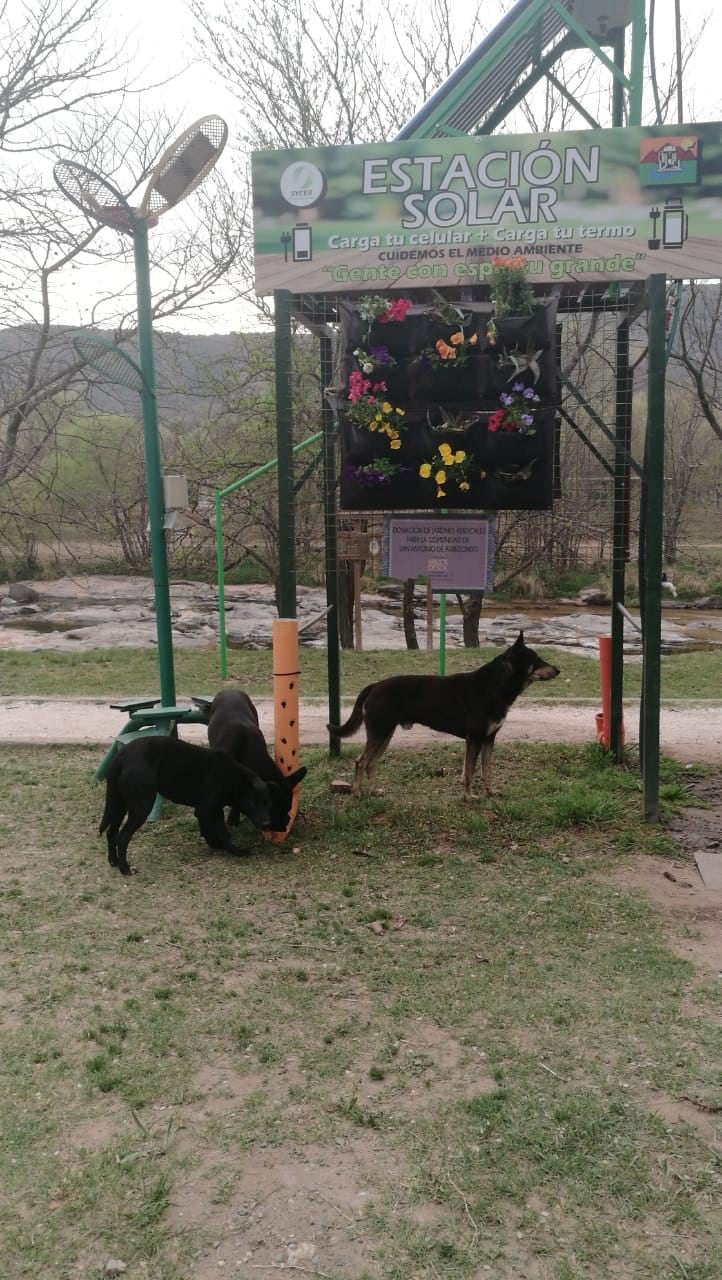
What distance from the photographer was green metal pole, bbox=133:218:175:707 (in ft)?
22.6

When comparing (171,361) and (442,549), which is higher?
(171,361)

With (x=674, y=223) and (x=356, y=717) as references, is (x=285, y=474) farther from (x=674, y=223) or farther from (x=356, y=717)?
(x=674, y=223)

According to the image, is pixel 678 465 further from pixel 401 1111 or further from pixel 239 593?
pixel 401 1111

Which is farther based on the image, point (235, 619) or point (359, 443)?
point (235, 619)

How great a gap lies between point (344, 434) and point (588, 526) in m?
4.37

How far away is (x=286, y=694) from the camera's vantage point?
704 cm

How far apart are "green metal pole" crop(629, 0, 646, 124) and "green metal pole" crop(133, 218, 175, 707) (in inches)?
157

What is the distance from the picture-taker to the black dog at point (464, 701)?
24.5 feet

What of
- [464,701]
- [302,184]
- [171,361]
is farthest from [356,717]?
[171,361]

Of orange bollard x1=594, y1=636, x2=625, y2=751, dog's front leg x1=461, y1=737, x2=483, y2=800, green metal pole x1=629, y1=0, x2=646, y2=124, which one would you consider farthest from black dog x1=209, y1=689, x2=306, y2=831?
green metal pole x1=629, y1=0, x2=646, y2=124

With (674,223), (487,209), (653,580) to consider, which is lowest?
(653,580)

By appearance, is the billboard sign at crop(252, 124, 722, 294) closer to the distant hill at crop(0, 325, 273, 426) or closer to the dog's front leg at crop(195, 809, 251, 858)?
the dog's front leg at crop(195, 809, 251, 858)

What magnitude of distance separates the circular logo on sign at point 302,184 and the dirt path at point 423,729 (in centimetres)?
489

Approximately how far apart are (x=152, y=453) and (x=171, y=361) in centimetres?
1116
